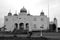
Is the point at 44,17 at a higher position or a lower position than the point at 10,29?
higher

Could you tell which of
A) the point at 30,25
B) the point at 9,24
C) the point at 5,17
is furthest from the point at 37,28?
the point at 5,17

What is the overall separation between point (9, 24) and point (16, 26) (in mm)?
3709

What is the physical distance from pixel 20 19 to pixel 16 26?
18.5 ft

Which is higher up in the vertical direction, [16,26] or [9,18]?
[9,18]

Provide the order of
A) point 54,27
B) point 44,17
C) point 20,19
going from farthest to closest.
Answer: point 54,27 < point 44,17 < point 20,19

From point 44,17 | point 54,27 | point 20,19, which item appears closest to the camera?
point 20,19

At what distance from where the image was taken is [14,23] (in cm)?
4325

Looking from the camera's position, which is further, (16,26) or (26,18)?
(16,26)

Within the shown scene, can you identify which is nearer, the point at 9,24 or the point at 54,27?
the point at 9,24

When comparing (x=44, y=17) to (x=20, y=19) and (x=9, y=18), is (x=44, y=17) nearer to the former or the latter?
(x=20, y=19)

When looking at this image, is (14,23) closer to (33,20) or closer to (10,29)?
(10,29)

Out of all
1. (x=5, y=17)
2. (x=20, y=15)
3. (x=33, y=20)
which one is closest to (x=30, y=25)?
(x=33, y=20)

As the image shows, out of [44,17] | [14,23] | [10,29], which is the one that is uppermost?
[44,17]

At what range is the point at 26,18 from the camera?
42781 mm
